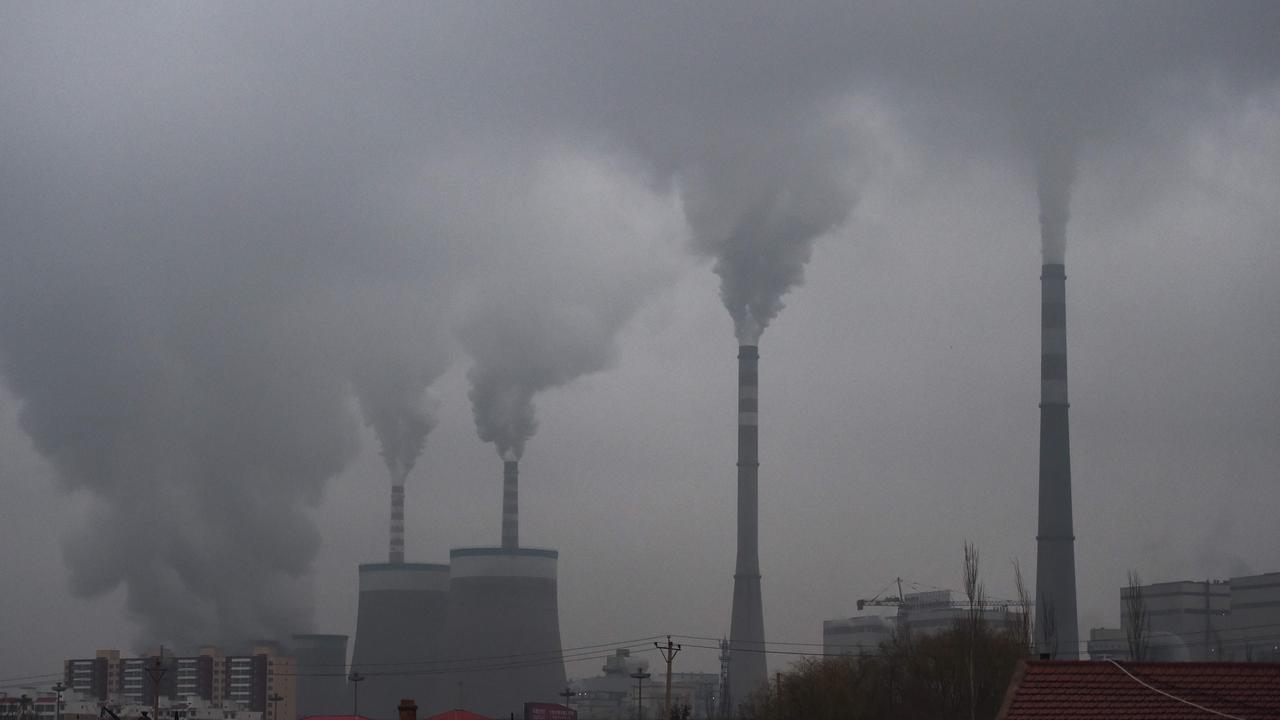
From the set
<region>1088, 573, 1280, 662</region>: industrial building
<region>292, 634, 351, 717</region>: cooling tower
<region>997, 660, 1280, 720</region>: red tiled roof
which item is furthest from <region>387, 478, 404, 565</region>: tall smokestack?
<region>997, 660, 1280, 720</region>: red tiled roof

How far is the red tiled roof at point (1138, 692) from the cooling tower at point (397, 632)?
48.2m

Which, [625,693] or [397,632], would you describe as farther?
[625,693]

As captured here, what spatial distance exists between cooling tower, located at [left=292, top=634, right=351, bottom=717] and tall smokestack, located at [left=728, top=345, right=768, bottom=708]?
Result: 79.1ft

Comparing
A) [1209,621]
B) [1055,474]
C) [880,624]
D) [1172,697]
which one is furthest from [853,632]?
[1172,697]

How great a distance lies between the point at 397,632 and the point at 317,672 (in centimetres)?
946

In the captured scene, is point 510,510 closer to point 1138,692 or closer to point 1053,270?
point 1053,270

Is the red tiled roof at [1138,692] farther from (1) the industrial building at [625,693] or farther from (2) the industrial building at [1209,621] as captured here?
(1) the industrial building at [625,693]

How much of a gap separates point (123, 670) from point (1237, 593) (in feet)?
181

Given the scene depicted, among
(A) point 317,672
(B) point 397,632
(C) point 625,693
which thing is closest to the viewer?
(B) point 397,632

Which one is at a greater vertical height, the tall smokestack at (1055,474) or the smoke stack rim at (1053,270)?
the smoke stack rim at (1053,270)

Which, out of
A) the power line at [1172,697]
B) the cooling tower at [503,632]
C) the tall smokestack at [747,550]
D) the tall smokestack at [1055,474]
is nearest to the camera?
the power line at [1172,697]

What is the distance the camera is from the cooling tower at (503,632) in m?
54.7

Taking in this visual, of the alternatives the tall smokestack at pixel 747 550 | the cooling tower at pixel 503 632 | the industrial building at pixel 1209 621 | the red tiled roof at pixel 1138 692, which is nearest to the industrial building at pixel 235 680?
the cooling tower at pixel 503 632

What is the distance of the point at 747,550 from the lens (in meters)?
49.8
